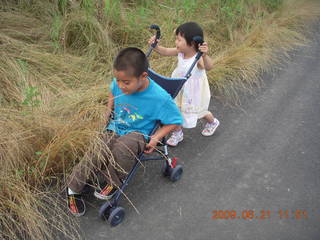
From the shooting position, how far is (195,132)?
404 centimetres

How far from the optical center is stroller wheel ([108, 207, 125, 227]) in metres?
2.69

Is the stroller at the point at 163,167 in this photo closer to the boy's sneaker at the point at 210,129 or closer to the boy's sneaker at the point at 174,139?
the boy's sneaker at the point at 174,139

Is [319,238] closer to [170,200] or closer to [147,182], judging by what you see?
[170,200]

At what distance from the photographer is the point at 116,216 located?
107 inches

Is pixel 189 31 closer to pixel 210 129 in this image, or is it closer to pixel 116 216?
pixel 210 129

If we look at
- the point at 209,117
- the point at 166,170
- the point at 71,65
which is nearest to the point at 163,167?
the point at 166,170

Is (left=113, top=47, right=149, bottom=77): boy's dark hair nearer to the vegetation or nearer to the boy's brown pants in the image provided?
the boy's brown pants

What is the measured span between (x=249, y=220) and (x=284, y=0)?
20.3 ft

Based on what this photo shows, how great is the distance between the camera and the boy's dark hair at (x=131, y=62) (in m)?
2.63

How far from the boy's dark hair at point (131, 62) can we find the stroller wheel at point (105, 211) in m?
1.04

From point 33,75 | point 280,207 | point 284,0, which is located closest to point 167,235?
point 280,207

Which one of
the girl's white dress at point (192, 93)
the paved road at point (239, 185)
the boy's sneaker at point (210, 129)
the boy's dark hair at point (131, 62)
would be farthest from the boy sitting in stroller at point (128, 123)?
the boy's sneaker at point (210, 129)
